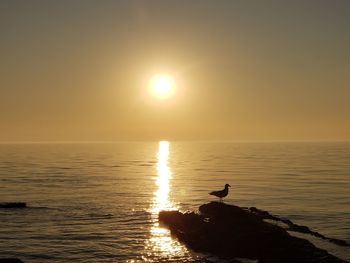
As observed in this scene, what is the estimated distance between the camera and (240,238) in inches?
1208

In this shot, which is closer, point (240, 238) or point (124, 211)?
point (240, 238)

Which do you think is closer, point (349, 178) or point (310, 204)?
point (310, 204)

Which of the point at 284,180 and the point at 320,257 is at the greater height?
the point at 284,180

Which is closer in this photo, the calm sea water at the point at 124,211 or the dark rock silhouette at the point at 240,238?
the dark rock silhouette at the point at 240,238

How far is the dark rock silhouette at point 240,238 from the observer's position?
26.6m

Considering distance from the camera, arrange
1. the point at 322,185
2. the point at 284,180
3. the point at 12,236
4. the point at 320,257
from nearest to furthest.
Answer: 1. the point at 320,257
2. the point at 12,236
3. the point at 322,185
4. the point at 284,180

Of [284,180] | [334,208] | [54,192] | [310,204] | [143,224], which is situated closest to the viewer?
[143,224]

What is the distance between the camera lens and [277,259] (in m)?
25.9

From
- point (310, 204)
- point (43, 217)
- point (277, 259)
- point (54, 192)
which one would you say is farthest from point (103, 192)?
point (277, 259)

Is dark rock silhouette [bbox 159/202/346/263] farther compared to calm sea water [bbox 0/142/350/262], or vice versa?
calm sea water [bbox 0/142/350/262]

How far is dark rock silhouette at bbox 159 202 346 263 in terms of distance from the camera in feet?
87.2

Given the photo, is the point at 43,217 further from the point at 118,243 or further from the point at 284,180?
the point at 284,180

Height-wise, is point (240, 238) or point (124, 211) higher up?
point (124, 211)

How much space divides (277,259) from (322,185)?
5017 cm
